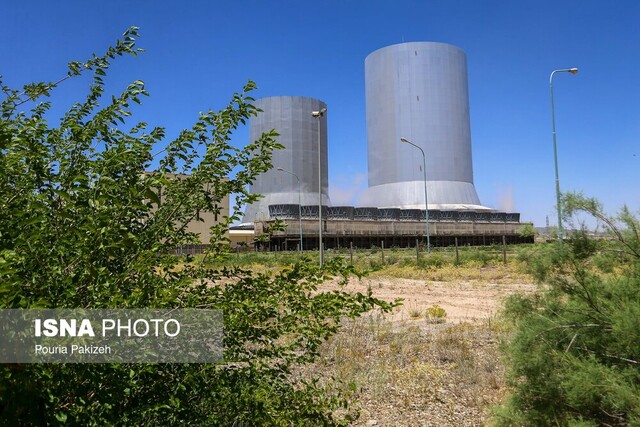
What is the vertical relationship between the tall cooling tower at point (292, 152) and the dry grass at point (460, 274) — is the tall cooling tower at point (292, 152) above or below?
above

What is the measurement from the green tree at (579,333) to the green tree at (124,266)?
1581 mm

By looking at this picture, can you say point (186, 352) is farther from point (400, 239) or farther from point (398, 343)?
point (400, 239)

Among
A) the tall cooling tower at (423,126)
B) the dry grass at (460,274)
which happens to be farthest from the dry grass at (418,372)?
the tall cooling tower at (423,126)

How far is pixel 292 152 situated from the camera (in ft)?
265

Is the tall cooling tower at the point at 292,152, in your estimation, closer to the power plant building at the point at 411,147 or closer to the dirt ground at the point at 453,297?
the power plant building at the point at 411,147

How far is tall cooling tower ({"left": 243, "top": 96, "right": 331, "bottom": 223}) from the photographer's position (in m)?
78.8

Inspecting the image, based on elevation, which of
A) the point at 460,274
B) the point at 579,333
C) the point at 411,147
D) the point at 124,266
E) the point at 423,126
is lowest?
the point at 460,274

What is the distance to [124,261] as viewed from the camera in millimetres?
2406

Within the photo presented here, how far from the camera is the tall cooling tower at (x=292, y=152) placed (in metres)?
78.8

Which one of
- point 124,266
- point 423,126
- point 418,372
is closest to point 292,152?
point 423,126

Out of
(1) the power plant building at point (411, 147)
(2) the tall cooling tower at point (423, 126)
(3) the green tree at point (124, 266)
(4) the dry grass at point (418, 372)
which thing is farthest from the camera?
(2) the tall cooling tower at point (423, 126)

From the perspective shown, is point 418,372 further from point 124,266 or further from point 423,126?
point 423,126

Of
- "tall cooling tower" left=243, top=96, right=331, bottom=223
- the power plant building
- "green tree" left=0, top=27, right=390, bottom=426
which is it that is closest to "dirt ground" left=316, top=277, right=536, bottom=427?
"green tree" left=0, top=27, right=390, bottom=426

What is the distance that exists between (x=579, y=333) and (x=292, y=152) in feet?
258
